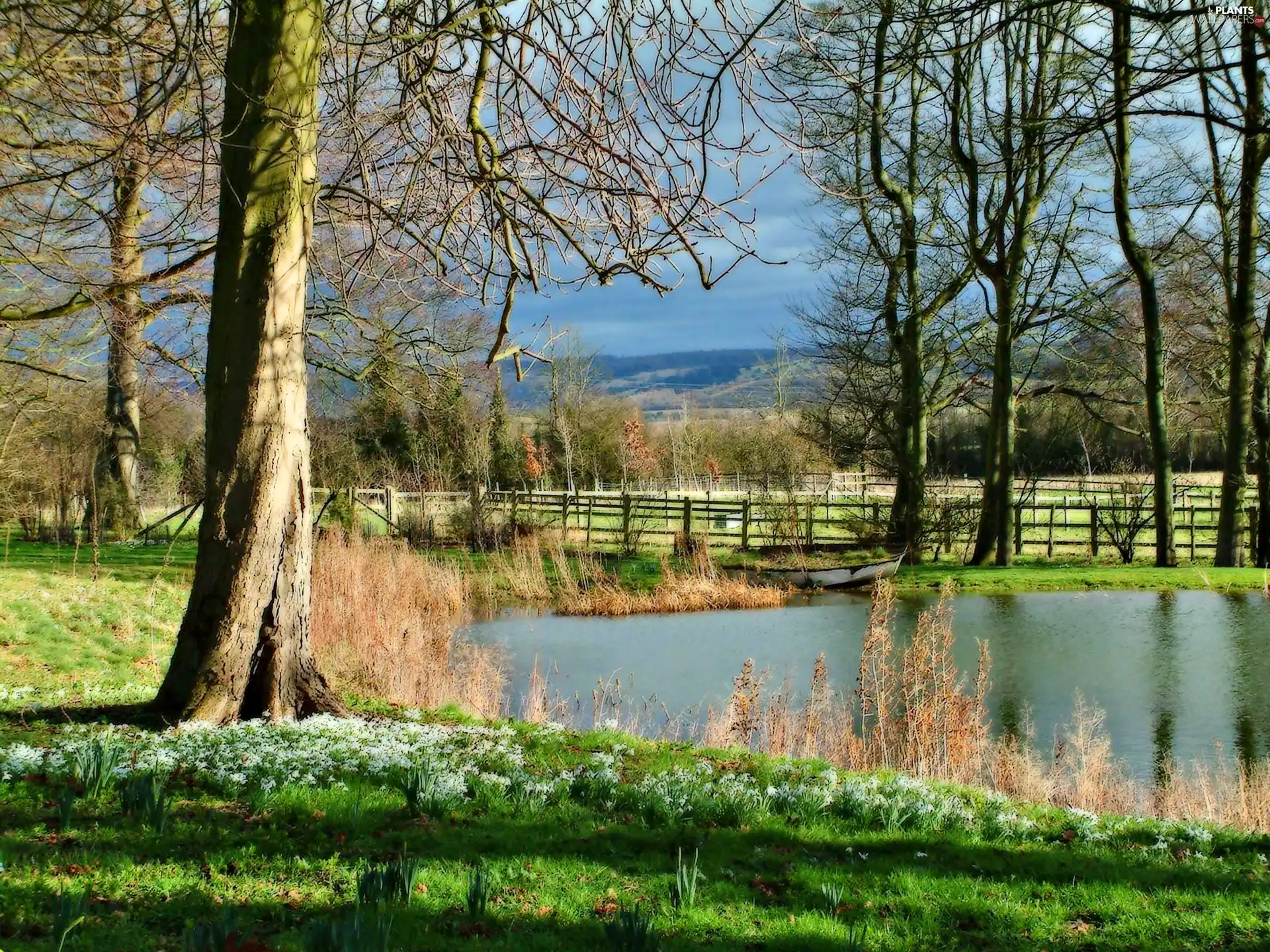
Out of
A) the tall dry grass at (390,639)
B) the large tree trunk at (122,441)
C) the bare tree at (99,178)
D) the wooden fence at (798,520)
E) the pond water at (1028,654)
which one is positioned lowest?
the pond water at (1028,654)

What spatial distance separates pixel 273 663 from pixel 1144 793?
6.37 meters

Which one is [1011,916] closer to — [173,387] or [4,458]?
[173,387]

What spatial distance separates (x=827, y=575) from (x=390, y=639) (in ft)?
35.9

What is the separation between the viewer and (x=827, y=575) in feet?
64.2

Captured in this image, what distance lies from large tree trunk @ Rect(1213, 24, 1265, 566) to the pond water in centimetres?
331

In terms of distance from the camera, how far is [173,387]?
45.5ft

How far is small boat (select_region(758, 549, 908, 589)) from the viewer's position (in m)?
19.5

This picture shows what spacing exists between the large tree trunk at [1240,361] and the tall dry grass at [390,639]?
14.6 meters

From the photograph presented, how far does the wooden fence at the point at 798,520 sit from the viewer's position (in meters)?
22.0

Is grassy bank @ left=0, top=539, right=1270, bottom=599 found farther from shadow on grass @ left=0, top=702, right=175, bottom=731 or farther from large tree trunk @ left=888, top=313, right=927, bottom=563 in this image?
shadow on grass @ left=0, top=702, right=175, bottom=731

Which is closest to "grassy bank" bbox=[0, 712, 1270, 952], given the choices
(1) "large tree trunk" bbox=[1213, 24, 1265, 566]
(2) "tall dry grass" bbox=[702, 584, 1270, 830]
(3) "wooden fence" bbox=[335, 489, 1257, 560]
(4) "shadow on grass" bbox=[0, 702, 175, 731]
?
(4) "shadow on grass" bbox=[0, 702, 175, 731]

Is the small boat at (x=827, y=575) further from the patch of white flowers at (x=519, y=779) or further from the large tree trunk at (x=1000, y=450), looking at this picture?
the patch of white flowers at (x=519, y=779)

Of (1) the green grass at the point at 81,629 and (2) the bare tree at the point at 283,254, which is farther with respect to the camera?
(1) the green grass at the point at 81,629

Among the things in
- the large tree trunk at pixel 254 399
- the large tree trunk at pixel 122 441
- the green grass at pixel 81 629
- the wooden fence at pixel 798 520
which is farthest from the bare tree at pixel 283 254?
the wooden fence at pixel 798 520
